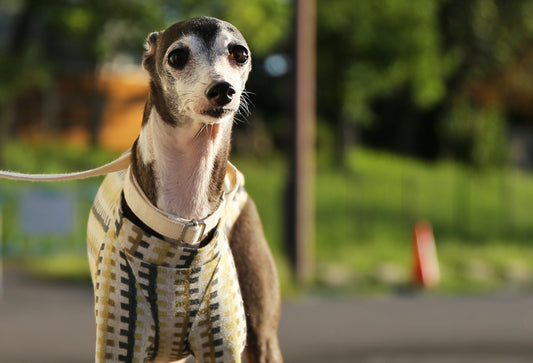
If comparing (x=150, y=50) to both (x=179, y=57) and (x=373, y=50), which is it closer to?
(x=179, y=57)

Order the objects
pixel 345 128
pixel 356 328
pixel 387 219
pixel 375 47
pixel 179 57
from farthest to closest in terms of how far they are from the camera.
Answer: pixel 345 128 < pixel 375 47 < pixel 387 219 < pixel 356 328 < pixel 179 57

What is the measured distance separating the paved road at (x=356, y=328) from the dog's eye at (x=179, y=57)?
5.31 meters

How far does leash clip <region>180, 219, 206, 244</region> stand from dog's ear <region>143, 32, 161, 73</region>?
482 mm

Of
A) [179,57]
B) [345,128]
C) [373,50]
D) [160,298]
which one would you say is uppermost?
[373,50]

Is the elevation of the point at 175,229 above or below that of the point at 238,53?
below

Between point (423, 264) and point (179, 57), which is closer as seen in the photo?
point (179, 57)

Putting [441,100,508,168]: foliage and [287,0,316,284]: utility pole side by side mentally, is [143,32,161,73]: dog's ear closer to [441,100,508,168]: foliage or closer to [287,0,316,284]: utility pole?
[287,0,316,284]: utility pole

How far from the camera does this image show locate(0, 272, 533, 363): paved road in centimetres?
759

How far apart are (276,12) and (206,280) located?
46.3 ft

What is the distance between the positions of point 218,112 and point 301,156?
8.92m

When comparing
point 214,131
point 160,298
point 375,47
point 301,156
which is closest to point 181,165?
point 214,131

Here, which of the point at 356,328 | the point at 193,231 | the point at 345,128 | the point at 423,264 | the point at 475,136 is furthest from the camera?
the point at 475,136

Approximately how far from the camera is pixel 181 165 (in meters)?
2.47

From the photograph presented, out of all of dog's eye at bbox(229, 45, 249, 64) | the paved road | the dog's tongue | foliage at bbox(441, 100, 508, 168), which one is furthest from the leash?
foliage at bbox(441, 100, 508, 168)
